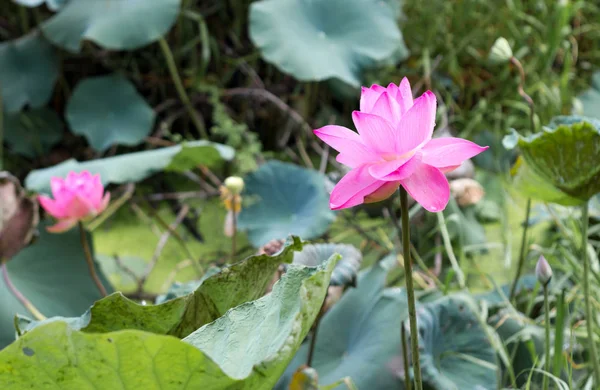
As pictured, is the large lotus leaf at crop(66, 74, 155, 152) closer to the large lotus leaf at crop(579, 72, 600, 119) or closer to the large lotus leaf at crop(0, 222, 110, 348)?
the large lotus leaf at crop(0, 222, 110, 348)

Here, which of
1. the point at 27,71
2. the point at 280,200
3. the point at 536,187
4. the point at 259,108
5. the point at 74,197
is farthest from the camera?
the point at 259,108

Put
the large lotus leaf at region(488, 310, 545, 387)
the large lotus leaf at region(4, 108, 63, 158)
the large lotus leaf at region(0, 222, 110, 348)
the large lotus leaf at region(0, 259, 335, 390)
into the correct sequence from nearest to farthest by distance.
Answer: the large lotus leaf at region(0, 259, 335, 390) → the large lotus leaf at region(488, 310, 545, 387) → the large lotus leaf at region(0, 222, 110, 348) → the large lotus leaf at region(4, 108, 63, 158)

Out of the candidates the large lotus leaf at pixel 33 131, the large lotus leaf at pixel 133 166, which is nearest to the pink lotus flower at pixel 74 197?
the large lotus leaf at pixel 133 166

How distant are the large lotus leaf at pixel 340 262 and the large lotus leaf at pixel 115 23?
3.43 ft

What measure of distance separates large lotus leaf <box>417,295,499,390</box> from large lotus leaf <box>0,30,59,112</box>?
62.5 inches

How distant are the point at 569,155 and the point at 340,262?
1.08 feet

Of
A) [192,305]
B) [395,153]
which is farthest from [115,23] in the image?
[395,153]

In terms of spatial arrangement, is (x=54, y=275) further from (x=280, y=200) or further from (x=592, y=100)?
(x=592, y=100)

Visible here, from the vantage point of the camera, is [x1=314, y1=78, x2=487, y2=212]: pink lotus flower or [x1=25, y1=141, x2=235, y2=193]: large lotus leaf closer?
[x1=314, y1=78, x2=487, y2=212]: pink lotus flower

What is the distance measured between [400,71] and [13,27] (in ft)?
4.69


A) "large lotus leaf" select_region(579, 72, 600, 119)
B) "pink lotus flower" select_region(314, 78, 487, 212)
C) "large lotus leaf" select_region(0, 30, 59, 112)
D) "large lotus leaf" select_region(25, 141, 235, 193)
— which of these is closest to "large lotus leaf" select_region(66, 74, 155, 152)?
"large lotus leaf" select_region(0, 30, 59, 112)

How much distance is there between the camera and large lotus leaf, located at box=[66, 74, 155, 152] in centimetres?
184

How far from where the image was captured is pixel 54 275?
1.30m

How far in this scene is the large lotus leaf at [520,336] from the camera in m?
0.83
